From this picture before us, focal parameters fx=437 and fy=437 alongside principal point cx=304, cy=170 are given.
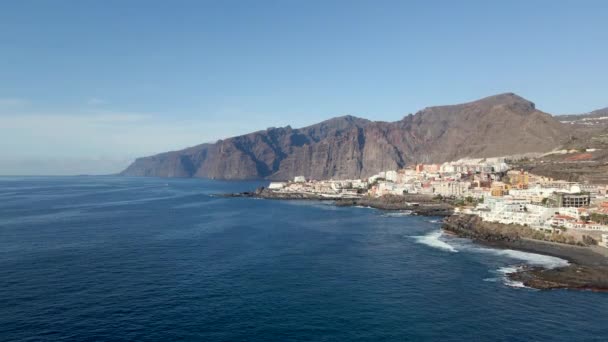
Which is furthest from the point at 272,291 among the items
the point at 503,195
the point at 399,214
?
the point at 503,195

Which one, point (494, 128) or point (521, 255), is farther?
point (494, 128)

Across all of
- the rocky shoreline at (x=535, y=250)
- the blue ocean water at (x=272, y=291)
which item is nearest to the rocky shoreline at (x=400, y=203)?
the rocky shoreline at (x=535, y=250)

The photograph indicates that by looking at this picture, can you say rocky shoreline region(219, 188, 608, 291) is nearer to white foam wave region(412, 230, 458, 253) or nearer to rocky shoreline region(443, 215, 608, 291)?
rocky shoreline region(443, 215, 608, 291)

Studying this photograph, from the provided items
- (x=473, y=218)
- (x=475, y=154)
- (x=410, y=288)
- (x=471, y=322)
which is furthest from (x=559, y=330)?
(x=475, y=154)

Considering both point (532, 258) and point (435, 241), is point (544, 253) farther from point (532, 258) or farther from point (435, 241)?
point (435, 241)

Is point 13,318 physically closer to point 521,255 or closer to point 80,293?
point 80,293
